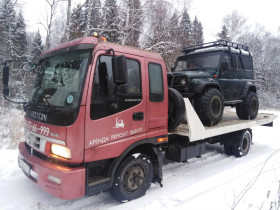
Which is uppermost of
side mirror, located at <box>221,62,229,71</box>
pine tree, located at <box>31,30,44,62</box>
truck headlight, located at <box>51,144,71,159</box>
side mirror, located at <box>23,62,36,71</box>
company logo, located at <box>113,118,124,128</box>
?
pine tree, located at <box>31,30,44,62</box>

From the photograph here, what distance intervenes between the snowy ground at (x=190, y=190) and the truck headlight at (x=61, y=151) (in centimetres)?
106

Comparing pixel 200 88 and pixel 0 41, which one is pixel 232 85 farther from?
pixel 0 41

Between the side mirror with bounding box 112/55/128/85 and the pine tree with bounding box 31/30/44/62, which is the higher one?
the pine tree with bounding box 31/30/44/62

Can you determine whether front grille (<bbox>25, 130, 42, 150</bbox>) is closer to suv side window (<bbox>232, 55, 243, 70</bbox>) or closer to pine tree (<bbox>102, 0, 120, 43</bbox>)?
suv side window (<bbox>232, 55, 243, 70</bbox>)

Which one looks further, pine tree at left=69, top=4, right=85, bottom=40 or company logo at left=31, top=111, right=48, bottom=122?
pine tree at left=69, top=4, right=85, bottom=40

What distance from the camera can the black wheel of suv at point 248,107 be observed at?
6379 mm

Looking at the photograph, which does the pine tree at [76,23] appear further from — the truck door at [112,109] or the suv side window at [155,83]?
the truck door at [112,109]

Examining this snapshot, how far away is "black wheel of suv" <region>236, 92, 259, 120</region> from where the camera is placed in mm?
6379

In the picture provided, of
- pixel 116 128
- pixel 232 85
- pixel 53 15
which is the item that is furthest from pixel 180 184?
pixel 53 15

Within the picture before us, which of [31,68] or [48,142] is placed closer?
[48,142]

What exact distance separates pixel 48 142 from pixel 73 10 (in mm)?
11733

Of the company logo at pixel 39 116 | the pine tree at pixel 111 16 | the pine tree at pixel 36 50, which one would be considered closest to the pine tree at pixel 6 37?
the pine tree at pixel 36 50

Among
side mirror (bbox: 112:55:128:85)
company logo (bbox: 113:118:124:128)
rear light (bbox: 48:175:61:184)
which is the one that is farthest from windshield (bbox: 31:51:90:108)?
rear light (bbox: 48:175:61:184)

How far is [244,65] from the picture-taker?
21.8 feet
